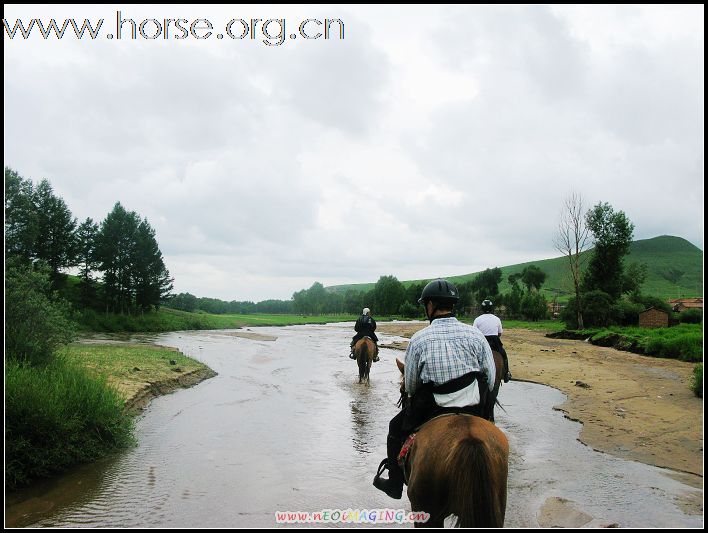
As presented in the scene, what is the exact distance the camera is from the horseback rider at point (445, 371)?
4594 mm

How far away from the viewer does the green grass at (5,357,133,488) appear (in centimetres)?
761

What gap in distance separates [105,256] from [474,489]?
73963 mm

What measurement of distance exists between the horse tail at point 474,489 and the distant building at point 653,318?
171 ft

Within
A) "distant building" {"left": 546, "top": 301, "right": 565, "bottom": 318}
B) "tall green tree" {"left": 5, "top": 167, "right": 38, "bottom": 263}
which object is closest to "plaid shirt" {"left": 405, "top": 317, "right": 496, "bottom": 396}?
"tall green tree" {"left": 5, "top": 167, "right": 38, "bottom": 263}

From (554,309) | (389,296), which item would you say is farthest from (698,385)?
(389,296)

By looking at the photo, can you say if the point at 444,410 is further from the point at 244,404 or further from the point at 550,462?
the point at 244,404

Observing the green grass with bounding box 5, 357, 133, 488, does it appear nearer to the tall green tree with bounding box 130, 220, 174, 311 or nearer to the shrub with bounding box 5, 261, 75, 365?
the shrub with bounding box 5, 261, 75, 365

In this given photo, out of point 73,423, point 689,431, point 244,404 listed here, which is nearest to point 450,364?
point 73,423

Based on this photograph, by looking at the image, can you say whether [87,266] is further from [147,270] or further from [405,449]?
[405,449]

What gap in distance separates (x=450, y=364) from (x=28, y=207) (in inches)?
2019

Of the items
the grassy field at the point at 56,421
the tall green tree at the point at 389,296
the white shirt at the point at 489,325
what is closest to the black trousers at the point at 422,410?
the grassy field at the point at 56,421

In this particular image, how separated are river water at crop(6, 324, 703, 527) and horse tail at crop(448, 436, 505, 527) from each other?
3097 millimetres

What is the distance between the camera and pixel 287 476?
8.46 metres

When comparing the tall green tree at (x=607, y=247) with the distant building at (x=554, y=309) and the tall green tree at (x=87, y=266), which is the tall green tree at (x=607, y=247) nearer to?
the distant building at (x=554, y=309)
